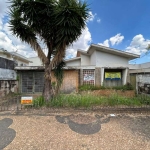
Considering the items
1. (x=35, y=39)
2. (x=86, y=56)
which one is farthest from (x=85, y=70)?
(x=35, y=39)

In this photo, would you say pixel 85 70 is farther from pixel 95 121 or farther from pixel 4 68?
pixel 4 68

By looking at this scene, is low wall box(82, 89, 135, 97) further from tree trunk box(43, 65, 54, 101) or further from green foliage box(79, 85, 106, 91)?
tree trunk box(43, 65, 54, 101)

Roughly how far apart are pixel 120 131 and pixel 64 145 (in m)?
1.96

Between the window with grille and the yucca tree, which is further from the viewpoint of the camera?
the window with grille

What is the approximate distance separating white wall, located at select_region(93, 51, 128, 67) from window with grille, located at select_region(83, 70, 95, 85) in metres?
1.11

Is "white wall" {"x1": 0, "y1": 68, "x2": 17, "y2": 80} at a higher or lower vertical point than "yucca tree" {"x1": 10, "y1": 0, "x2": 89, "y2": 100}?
lower

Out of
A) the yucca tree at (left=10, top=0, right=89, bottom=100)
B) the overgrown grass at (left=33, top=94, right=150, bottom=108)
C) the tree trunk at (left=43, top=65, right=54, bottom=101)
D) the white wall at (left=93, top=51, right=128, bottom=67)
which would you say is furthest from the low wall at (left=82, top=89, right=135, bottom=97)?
the yucca tree at (left=10, top=0, right=89, bottom=100)

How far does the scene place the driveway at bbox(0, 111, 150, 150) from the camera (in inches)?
116

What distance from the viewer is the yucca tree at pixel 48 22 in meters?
5.16

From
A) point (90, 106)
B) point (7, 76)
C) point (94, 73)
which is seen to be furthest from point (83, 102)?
point (7, 76)

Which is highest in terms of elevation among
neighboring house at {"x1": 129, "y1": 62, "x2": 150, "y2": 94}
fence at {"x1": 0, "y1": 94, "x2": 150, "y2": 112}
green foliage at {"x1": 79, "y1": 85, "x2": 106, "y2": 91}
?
neighboring house at {"x1": 129, "y1": 62, "x2": 150, "y2": 94}

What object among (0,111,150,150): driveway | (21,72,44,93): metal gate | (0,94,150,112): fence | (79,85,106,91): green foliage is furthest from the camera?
(21,72,44,93): metal gate

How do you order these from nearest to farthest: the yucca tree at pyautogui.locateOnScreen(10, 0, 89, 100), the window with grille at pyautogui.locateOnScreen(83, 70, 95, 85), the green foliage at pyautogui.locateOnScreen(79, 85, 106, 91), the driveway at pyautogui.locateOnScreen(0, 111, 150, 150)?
the driveway at pyautogui.locateOnScreen(0, 111, 150, 150) → the yucca tree at pyautogui.locateOnScreen(10, 0, 89, 100) → the green foliage at pyautogui.locateOnScreen(79, 85, 106, 91) → the window with grille at pyautogui.locateOnScreen(83, 70, 95, 85)

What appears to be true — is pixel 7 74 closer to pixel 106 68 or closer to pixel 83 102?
pixel 83 102
